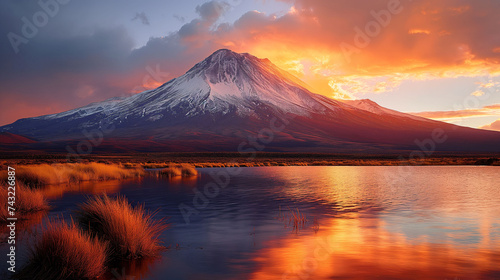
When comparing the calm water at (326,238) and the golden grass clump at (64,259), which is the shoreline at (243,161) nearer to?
the calm water at (326,238)

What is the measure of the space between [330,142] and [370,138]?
27.6 m

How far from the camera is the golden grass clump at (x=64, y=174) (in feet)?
84.6

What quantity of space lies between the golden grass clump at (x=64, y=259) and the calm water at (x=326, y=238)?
0.53m

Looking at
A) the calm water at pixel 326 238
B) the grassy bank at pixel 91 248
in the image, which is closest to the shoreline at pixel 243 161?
the calm water at pixel 326 238

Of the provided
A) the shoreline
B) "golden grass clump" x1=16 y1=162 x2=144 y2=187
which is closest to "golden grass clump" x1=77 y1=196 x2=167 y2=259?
"golden grass clump" x1=16 y1=162 x2=144 y2=187

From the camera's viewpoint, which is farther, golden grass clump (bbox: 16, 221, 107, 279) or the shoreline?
the shoreline

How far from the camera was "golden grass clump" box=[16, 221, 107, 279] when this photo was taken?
7.15m

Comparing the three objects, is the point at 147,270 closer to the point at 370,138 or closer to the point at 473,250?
the point at 473,250

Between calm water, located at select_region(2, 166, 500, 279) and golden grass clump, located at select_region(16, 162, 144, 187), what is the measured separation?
6.49 m

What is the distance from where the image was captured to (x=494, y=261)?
8.48 m

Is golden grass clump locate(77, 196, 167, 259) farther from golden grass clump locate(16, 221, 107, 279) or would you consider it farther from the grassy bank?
golden grass clump locate(16, 221, 107, 279)

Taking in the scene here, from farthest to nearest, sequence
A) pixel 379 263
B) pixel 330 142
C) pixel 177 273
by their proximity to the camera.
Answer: pixel 330 142, pixel 379 263, pixel 177 273

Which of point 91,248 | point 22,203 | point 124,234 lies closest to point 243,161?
point 22,203

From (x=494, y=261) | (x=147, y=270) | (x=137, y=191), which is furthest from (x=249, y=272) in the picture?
(x=137, y=191)
